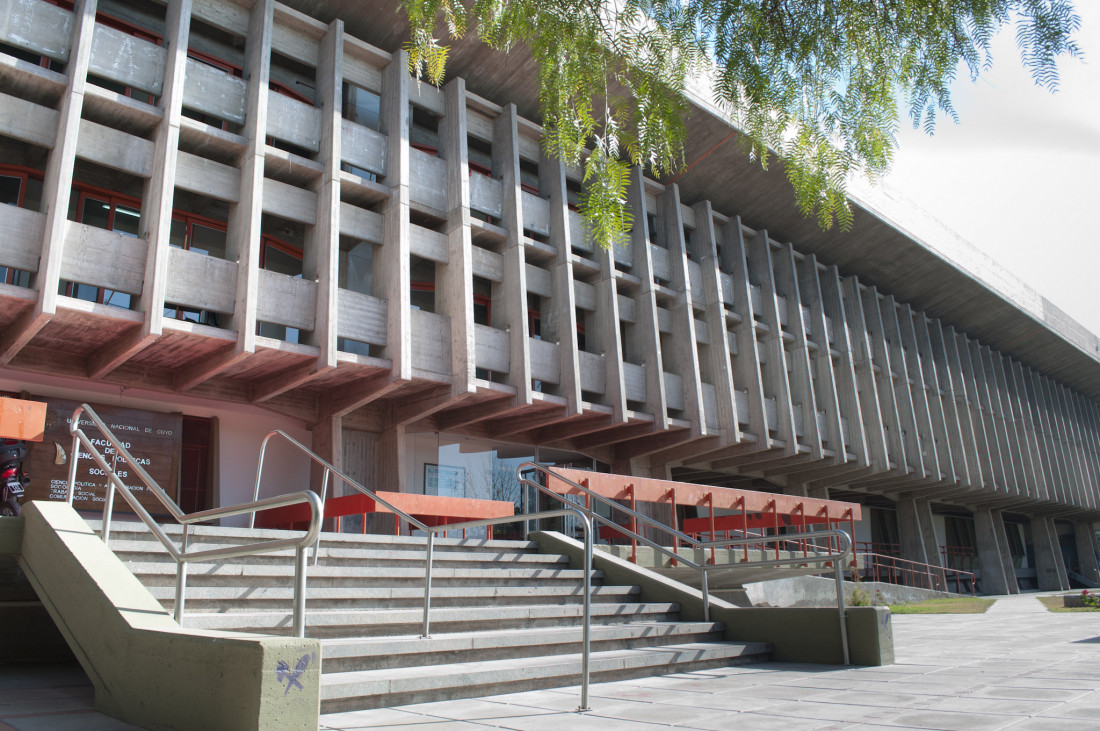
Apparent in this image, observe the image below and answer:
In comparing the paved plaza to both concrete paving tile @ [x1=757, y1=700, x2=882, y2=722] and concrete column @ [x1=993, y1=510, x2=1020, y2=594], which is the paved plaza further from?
concrete column @ [x1=993, y1=510, x2=1020, y2=594]

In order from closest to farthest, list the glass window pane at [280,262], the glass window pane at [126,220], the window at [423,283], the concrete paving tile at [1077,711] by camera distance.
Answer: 1. the concrete paving tile at [1077,711]
2. the glass window pane at [126,220]
3. the glass window pane at [280,262]
4. the window at [423,283]

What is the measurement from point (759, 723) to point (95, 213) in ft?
43.6

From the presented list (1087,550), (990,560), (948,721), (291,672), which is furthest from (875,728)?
(1087,550)

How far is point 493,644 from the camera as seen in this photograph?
18.3 ft

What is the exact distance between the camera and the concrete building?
470 inches

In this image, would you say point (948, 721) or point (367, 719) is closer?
point (948, 721)

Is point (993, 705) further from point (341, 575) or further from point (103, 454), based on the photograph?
point (103, 454)

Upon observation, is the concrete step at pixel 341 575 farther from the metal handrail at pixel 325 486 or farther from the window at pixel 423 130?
the window at pixel 423 130

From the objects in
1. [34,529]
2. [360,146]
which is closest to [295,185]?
[360,146]

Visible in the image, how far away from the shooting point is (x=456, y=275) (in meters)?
15.0

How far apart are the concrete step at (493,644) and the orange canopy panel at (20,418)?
10.9ft

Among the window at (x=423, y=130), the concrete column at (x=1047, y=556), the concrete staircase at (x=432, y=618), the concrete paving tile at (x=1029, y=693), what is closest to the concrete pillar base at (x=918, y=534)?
the concrete column at (x=1047, y=556)

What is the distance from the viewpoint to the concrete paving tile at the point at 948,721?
12.0 feet

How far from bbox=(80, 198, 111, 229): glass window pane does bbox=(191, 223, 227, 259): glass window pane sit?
1.38 metres
